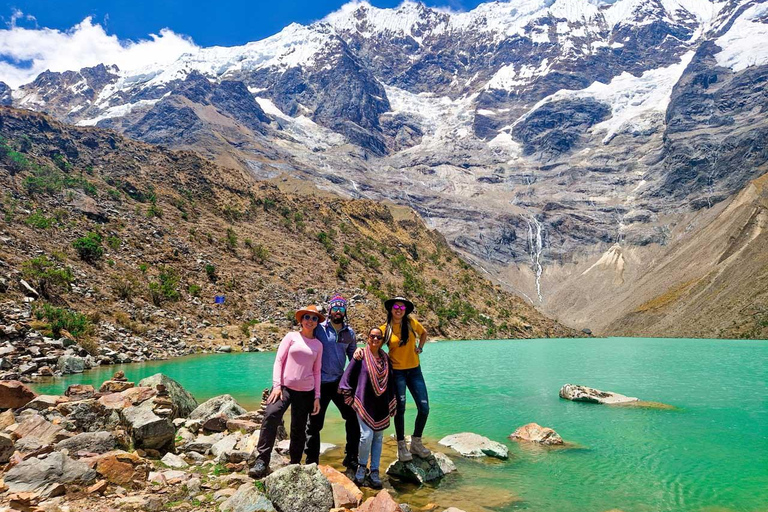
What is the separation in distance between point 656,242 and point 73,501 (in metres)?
190

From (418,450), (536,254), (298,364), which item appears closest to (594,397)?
(418,450)

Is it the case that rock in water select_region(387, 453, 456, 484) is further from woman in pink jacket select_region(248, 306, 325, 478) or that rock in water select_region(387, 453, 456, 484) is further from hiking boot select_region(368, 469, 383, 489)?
woman in pink jacket select_region(248, 306, 325, 478)

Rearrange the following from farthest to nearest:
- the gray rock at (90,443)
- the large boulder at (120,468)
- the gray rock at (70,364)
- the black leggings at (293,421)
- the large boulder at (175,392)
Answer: the gray rock at (70,364) < the large boulder at (175,392) < the gray rock at (90,443) < the black leggings at (293,421) < the large boulder at (120,468)

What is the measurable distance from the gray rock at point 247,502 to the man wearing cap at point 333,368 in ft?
5.51

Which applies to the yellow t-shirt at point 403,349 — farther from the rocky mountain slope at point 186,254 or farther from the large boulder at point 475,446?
the rocky mountain slope at point 186,254

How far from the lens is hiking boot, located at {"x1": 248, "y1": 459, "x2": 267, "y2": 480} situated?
316 inches

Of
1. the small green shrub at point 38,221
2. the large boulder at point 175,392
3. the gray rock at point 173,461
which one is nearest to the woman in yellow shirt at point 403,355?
the gray rock at point 173,461

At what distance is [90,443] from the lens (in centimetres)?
838

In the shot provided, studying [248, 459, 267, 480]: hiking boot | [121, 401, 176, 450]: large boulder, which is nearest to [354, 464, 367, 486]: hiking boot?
[248, 459, 267, 480]: hiking boot

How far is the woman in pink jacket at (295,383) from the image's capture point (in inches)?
314

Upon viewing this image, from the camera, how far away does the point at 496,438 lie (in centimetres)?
1286

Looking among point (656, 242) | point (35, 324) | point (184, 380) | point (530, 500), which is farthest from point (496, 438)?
point (656, 242)

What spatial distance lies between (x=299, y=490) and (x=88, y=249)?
132 ft

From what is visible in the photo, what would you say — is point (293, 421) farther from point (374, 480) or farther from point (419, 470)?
point (419, 470)
